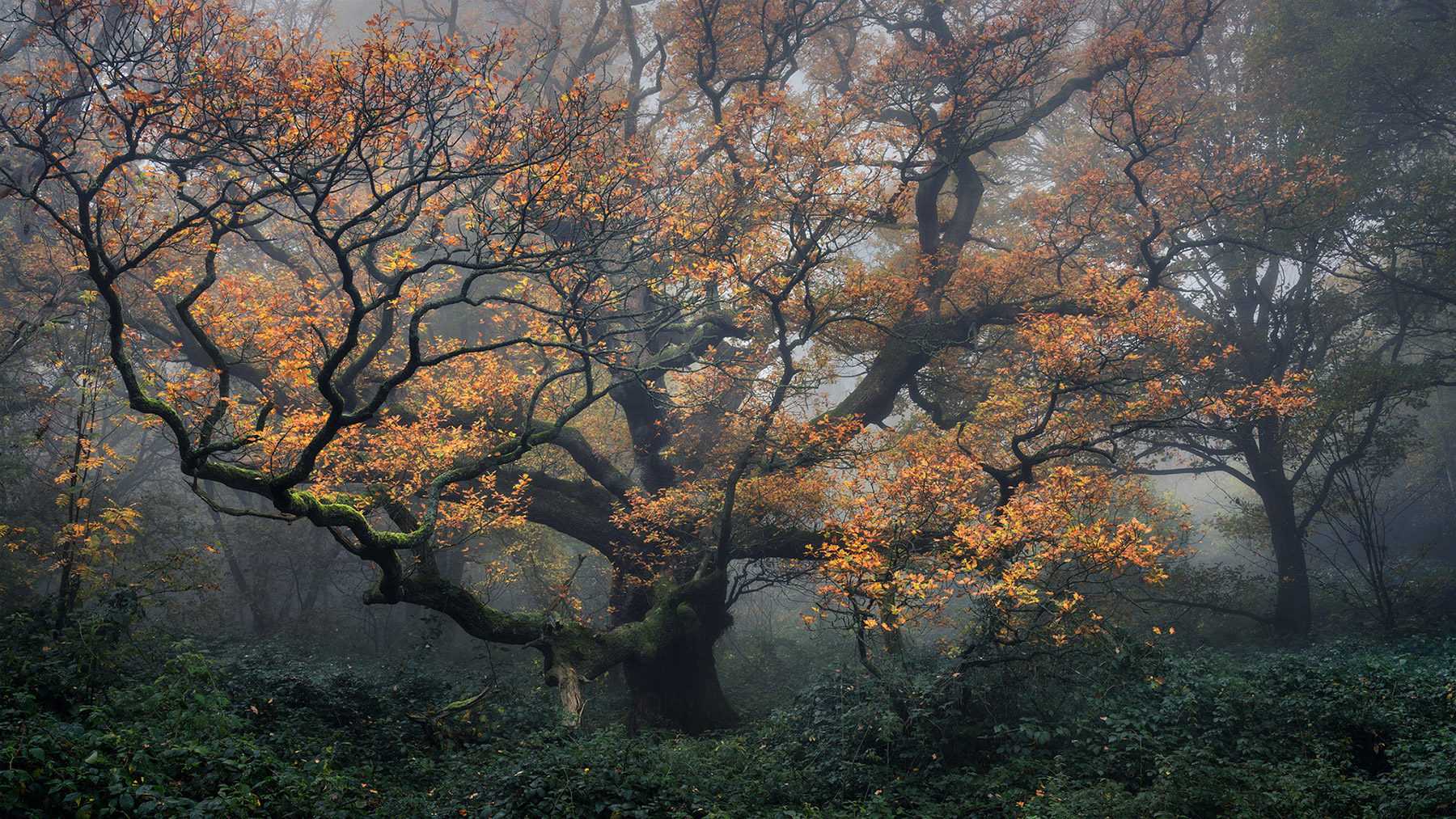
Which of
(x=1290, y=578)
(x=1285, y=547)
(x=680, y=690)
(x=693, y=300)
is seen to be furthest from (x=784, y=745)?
(x=1285, y=547)

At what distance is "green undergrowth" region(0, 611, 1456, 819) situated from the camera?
5.04 meters

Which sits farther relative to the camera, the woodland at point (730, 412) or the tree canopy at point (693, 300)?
the tree canopy at point (693, 300)

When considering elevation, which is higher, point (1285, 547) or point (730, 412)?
point (730, 412)

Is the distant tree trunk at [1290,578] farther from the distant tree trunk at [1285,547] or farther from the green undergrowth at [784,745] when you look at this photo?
the green undergrowth at [784,745]

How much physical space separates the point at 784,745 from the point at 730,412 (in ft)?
19.3

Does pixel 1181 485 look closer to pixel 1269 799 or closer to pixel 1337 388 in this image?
pixel 1337 388

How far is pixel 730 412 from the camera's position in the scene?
12.6m

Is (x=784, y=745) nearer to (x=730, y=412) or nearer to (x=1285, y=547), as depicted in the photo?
(x=730, y=412)

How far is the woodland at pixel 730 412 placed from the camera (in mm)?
6754

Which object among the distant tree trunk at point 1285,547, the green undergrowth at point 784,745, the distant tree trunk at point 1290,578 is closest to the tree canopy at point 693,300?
the green undergrowth at point 784,745

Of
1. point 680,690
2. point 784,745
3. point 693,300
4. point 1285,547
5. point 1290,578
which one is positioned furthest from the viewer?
point 1285,547

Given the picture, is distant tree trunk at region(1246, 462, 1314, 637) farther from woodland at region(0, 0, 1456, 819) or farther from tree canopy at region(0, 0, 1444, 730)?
tree canopy at region(0, 0, 1444, 730)

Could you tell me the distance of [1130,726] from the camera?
24.4 feet

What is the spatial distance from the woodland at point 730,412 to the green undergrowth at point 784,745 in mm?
67
